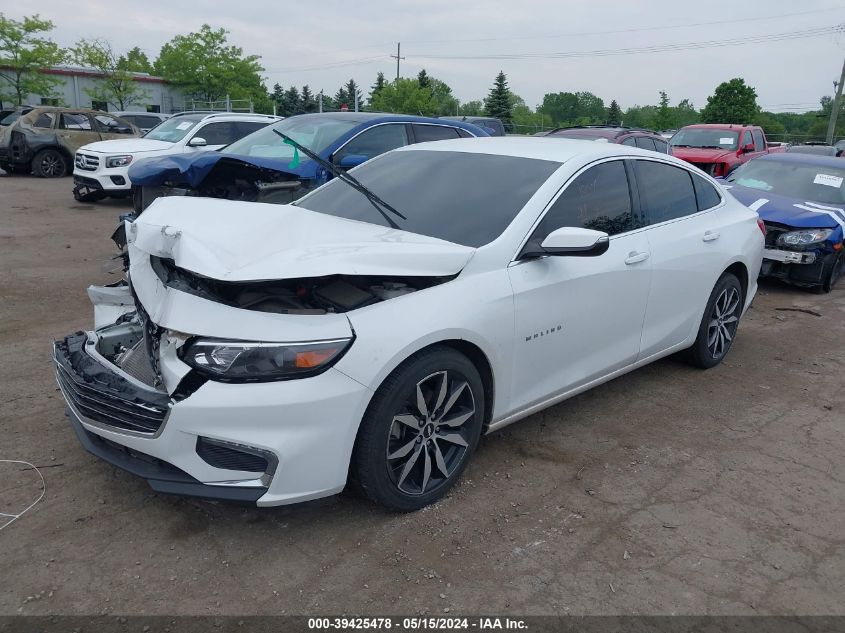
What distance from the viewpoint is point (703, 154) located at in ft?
49.5

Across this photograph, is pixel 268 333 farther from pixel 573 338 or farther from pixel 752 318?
pixel 752 318

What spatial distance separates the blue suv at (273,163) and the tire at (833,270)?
5194mm

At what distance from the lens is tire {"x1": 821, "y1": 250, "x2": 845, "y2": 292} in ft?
26.0

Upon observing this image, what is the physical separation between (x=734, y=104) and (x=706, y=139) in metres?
45.1

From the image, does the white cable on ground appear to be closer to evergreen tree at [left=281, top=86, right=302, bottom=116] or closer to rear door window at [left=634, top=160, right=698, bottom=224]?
rear door window at [left=634, top=160, right=698, bottom=224]

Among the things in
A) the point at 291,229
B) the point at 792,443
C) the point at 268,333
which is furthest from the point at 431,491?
the point at 792,443

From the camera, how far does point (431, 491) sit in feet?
10.7

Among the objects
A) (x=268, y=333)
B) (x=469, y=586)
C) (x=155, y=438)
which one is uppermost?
(x=268, y=333)

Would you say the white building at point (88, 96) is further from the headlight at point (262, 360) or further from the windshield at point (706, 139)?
the headlight at point (262, 360)

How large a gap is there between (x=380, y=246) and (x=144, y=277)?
3.98 feet

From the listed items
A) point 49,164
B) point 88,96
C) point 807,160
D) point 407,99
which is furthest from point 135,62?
point 807,160

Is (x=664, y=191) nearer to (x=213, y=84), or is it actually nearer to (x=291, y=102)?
(x=213, y=84)

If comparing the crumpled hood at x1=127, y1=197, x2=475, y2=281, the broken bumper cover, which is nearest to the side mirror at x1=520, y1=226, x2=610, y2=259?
the crumpled hood at x1=127, y1=197, x2=475, y2=281

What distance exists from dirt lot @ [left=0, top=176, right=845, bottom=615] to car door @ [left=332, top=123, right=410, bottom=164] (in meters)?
4.30
